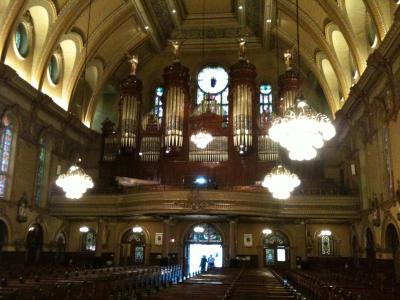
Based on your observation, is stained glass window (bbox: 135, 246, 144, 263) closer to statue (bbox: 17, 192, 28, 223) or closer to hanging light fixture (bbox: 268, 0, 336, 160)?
statue (bbox: 17, 192, 28, 223)

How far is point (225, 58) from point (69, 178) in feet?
56.4

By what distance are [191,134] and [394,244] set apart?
463 inches

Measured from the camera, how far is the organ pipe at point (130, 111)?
1020 inches

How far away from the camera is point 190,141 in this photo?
85.3 ft

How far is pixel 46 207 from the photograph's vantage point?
79.3 ft

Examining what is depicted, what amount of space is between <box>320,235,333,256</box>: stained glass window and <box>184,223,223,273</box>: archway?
5.86 m

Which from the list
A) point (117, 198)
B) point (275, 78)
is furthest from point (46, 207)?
point (275, 78)

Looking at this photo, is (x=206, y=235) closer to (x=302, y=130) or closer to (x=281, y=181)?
(x=281, y=181)

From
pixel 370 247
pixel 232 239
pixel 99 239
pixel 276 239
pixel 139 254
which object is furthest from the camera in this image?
pixel 139 254

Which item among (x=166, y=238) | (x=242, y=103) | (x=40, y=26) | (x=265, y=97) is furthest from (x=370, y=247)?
(x=40, y=26)

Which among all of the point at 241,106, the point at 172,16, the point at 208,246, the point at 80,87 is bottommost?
the point at 208,246

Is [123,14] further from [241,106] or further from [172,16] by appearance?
[241,106]

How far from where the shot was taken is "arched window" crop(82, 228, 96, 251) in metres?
27.1

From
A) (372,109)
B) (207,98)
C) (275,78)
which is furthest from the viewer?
(275,78)
